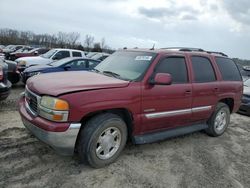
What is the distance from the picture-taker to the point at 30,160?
3.79 metres

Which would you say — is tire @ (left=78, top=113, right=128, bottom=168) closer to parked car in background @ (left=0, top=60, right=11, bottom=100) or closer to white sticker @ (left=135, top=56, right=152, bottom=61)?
white sticker @ (left=135, top=56, right=152, bottom=61)

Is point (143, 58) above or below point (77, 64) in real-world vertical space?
above

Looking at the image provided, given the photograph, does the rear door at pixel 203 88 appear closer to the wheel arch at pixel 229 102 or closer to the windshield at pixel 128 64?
the wheel arch at pixel 229 102

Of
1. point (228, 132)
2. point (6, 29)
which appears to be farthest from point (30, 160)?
point (6, 29)

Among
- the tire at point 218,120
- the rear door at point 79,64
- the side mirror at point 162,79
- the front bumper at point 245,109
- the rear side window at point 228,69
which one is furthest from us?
the rear door at point 79,64

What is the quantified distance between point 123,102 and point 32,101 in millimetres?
1326

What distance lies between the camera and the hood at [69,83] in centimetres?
341

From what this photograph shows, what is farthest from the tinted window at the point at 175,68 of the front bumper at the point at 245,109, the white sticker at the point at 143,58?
the front bumper at the point at 245,109

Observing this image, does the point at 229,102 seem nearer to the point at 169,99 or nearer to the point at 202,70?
the point at 202,70

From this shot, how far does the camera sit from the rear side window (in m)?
5.77

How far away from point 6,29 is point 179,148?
82205 millimetres

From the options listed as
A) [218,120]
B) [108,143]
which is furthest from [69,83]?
[218,120]

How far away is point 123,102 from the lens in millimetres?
3746

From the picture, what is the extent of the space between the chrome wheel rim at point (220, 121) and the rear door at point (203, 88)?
435 mm
